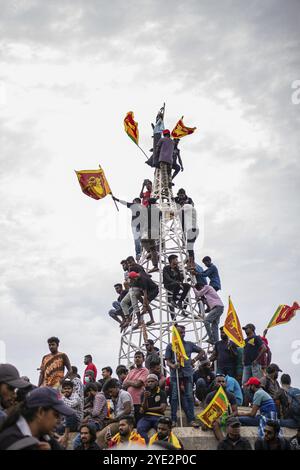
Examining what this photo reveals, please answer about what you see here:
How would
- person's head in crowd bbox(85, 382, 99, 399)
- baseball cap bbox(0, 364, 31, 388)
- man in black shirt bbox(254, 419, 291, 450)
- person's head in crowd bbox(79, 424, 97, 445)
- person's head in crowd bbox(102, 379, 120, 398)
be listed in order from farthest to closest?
person's head in crowd bbox(85, 382, 99, 399) < person's head in crowd bbox(102, 379, 120, 398) < man in black shirt bbox(254, 419, 291, 450) < person's head in crowd bbox(79, 424, 97, 445) < baseball cap bbox(0, 364, 31, 388)

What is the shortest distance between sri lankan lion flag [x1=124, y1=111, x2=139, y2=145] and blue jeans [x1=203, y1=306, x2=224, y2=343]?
6113 mm

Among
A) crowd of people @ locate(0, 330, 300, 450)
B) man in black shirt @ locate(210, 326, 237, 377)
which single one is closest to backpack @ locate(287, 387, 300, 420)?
crowd of people @ locate(0, 330, 300, 450)

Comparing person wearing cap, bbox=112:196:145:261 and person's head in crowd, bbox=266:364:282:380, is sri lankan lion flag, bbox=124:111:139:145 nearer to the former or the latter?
person wearing cap, bbox=112:196:145:261

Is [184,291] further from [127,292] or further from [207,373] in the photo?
[207,373]

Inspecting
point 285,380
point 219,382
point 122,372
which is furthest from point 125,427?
point 285,380

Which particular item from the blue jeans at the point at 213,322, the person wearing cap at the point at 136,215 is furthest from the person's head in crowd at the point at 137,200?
the blue jeans at the point at 213,322

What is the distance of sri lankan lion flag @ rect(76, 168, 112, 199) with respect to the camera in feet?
52.0

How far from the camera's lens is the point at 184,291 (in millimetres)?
15000

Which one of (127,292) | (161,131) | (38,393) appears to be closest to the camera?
(38,393)

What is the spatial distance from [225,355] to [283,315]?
3364 mm

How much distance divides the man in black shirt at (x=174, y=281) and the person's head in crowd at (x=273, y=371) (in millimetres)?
3687

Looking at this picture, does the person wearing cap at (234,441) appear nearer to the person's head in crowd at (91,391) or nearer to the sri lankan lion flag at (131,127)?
the person's head in crowd at (91,391)
